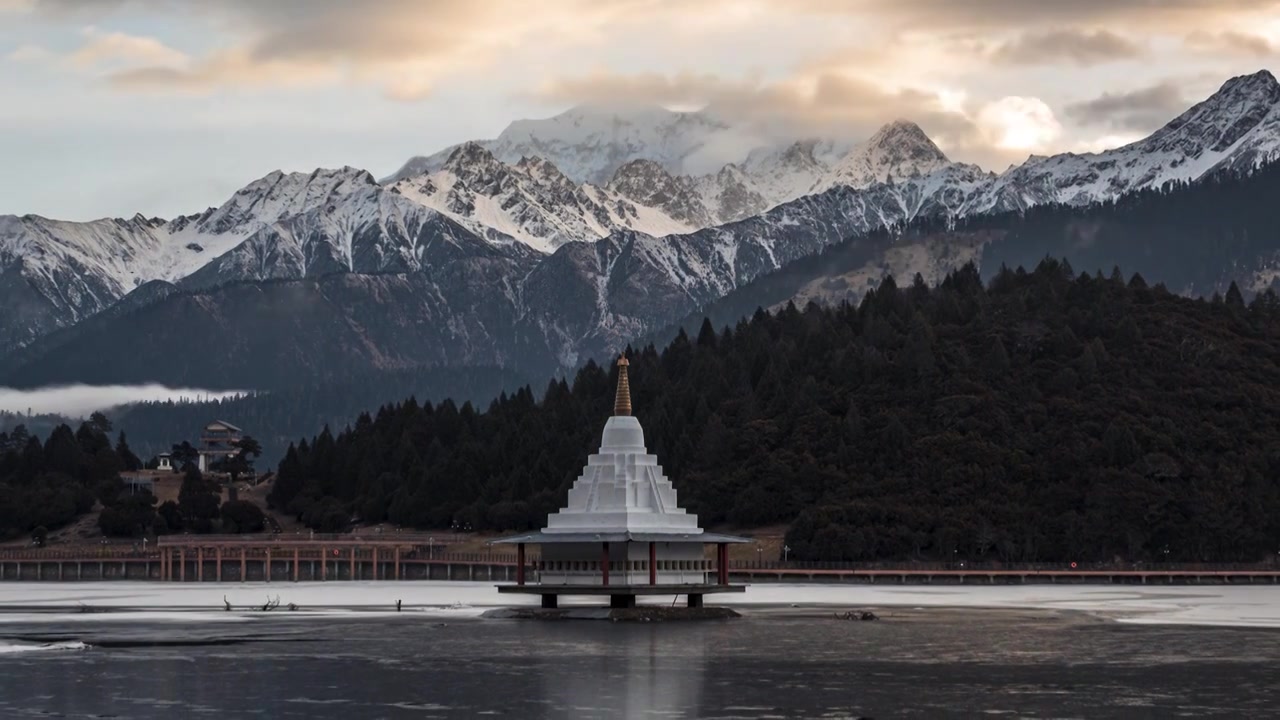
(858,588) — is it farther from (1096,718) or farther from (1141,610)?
(1096,718)

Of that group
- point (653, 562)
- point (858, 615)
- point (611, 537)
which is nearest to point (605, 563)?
point (611, 537)

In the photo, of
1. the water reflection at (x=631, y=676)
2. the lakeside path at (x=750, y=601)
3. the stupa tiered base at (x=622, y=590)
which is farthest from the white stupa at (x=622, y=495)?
the water reflection at (x=631, y=676)

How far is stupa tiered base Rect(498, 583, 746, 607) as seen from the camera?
119 metres

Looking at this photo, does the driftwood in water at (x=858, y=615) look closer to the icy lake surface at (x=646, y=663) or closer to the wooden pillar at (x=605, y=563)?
the icy lake surface at (x=646, y=663)

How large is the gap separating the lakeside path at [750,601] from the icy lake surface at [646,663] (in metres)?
0.89

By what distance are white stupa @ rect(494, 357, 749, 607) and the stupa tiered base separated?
5 centimetres

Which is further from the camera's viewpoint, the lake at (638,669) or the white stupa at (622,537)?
the white stupa at (622,537)

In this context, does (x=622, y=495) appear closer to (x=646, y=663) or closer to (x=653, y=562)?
(x=653, y=562)

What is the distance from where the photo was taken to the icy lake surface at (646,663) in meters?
75.6

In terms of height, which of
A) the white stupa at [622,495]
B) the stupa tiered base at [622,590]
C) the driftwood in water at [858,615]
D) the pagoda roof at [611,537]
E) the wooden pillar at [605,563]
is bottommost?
the driftwood in water at [858,615]

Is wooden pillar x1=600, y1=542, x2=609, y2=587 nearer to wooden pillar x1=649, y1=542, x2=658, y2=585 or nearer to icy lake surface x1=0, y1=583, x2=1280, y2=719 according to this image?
wooden pillar x1=649, y1=542, x2=658, y2=585

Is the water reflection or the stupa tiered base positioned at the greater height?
the stupa tiered base

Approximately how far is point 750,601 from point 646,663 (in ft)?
195

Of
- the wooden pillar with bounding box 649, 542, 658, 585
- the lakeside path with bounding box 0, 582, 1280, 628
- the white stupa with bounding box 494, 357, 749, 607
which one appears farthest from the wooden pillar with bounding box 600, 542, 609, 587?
the lakeside path with bounding box 0, 582, 1280, 628
